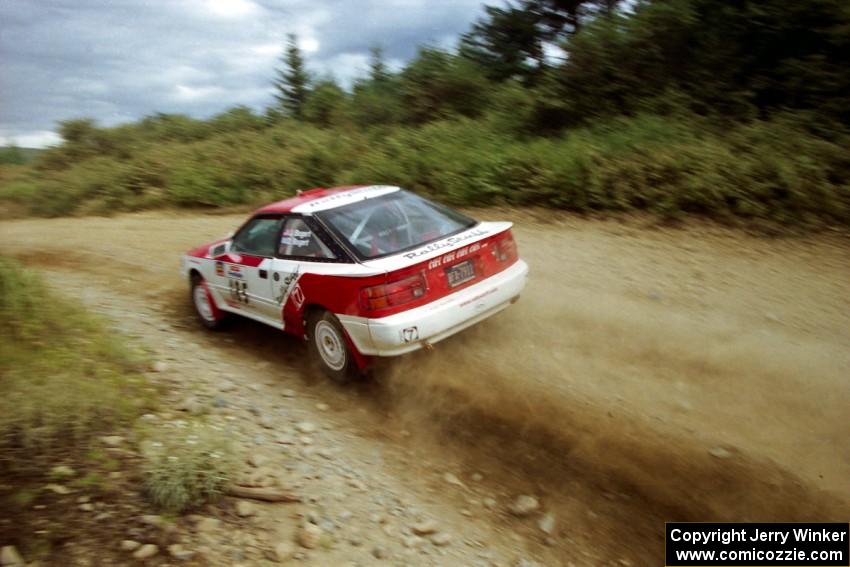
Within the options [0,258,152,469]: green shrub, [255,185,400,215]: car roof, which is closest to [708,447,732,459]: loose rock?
[255,185,400,215]: car roof

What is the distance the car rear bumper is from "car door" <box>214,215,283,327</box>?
118 centimetres

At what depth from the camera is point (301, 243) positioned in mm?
5270

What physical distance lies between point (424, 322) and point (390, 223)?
3.43 feet

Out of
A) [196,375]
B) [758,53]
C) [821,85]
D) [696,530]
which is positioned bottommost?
[696,530]

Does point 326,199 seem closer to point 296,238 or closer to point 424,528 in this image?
point 296,238

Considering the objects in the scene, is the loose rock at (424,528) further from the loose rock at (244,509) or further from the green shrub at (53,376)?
the green shrub at (53,376)

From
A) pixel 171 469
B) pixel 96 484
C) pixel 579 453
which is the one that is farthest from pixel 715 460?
pixel 96 484

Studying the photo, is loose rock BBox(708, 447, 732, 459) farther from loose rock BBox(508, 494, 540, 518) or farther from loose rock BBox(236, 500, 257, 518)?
loose rock BBox(236, 500, 257, 518)

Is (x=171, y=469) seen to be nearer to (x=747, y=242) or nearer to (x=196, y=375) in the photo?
(x=196, y=375)

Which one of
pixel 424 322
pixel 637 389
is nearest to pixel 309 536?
pixel 424 322

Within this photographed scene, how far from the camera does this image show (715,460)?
4.00m

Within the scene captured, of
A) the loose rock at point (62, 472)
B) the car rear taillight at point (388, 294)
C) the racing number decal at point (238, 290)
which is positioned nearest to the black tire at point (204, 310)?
the racing number decal at point (238, 290)

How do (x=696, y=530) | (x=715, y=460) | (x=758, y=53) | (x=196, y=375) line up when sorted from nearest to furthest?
(x=696, y=530), (x=715, y=460), (x=196, y=375), (x=758, y=53)

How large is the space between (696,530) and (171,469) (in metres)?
3.03
